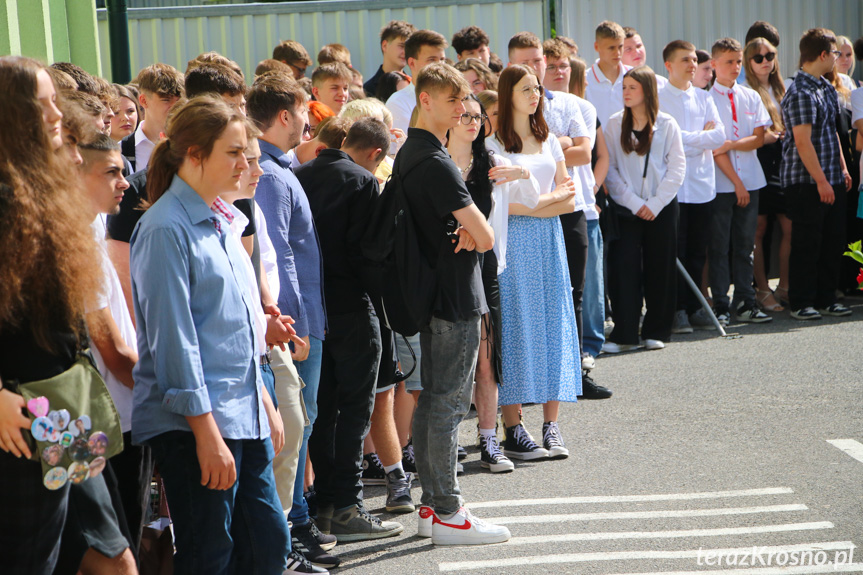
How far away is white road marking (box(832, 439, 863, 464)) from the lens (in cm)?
536

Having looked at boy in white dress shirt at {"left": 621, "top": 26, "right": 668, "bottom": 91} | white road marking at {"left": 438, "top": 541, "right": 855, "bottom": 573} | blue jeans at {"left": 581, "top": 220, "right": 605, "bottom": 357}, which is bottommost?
white road marking at {"left": 438, "top": 541, "right": 855, "bottom": 573}

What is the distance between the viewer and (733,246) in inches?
370

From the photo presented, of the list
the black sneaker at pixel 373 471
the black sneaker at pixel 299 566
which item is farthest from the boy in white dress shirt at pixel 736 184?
the black sneaker at pixel 299 566

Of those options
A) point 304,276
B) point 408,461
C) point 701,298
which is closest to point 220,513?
point 304,276

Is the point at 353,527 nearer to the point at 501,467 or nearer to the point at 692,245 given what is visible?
the point at 501,467

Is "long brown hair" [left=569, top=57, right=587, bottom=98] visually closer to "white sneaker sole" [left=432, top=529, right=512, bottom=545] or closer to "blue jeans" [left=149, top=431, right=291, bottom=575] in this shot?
"white sneaker sole" [left=432, top=529, right=512, bottom=545]

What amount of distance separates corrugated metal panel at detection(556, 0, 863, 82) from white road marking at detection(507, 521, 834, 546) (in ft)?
23.4

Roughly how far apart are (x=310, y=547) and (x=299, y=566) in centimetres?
21

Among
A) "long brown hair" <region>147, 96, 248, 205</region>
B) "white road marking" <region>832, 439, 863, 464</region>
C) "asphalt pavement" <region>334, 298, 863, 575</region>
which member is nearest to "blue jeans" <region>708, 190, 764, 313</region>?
"asphalt pavement" <region>334, 298, 863, 575</region>

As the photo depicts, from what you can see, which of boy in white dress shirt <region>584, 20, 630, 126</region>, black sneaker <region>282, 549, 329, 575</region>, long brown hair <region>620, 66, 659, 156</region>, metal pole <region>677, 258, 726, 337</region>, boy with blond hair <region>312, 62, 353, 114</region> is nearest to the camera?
black sneaker <region>282, 549, 329, 575</region>

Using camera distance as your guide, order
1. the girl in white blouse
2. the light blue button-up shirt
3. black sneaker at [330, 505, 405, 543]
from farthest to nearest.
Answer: the girl in white blouse, black sneaker at [330, 505, 405, 543], the light blue button-up shirt

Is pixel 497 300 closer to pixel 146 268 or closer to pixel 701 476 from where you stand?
pixel 701 476

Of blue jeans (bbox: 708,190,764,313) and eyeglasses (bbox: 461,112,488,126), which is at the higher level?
eyeglasses (bbox: 461,112,488,126)

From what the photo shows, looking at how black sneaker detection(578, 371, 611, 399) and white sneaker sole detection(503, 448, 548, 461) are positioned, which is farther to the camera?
black sneaker detection(578, 371, 611, 399)
